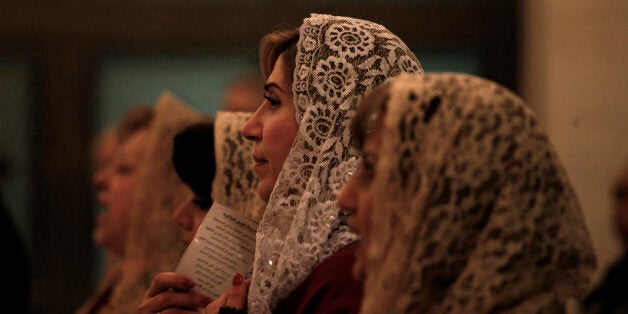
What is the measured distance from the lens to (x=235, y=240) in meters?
2.91

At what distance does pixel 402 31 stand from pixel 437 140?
433cm

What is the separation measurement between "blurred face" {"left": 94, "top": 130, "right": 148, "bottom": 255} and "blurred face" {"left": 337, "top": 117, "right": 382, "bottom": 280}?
2301 mm

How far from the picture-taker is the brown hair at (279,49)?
289 cm

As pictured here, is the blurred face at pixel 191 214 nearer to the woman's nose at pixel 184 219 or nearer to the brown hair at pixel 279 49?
the woman's nose at pixel 184 219

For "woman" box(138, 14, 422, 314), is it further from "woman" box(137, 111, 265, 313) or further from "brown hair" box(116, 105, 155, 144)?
"brown hair" box(116, 105, 155, 144)

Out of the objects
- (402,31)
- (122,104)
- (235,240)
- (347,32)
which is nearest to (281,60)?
(347,32)

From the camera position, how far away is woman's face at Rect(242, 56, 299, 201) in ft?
9.16

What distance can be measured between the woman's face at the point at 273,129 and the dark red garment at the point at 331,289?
362 mm

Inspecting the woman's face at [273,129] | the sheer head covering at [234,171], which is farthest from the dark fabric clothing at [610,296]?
the sheer head covering at [234,171]

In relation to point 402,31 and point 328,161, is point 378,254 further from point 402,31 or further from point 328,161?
point 402,31

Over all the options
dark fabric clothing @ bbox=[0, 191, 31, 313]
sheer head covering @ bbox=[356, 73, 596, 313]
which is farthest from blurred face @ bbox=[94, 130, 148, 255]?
sheer head covering @ bbox=[356, 73, 596, 313]

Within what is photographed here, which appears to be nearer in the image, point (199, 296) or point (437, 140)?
point (437, 140)

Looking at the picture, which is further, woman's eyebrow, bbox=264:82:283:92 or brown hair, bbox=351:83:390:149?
woman's eyebrow, bbox=264:82:283:92

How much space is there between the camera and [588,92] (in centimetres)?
459
